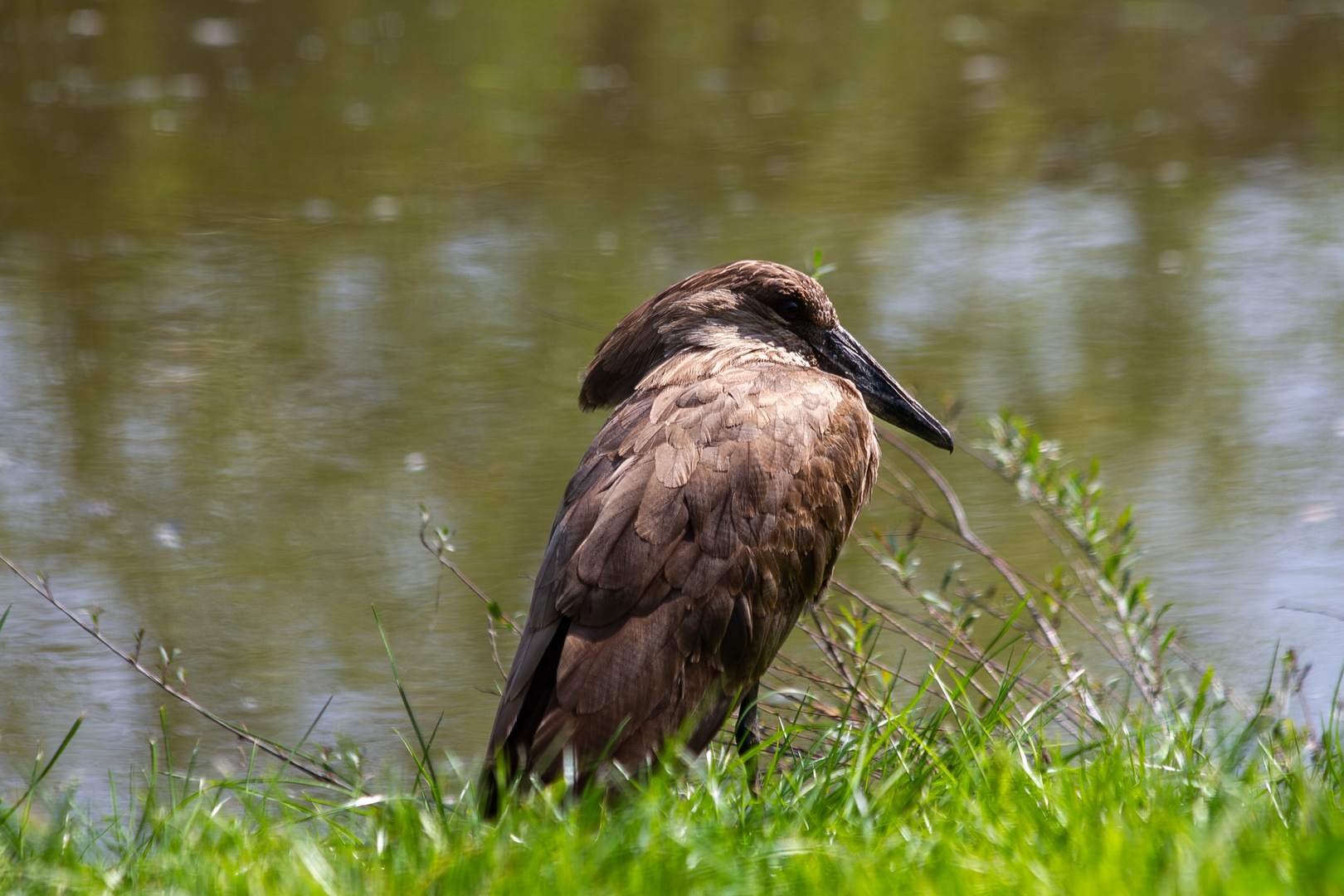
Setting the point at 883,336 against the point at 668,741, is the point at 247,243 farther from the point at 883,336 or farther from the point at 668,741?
the point at 668,741

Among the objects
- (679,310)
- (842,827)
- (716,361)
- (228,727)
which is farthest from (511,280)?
(842,827)

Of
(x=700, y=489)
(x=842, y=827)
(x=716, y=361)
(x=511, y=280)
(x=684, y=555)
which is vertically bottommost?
(x=511, y=280)

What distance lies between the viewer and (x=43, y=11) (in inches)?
541

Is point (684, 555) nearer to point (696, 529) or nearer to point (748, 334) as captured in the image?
point (696, 529)

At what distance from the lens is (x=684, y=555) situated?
3035 millimetres

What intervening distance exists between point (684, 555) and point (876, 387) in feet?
3.36

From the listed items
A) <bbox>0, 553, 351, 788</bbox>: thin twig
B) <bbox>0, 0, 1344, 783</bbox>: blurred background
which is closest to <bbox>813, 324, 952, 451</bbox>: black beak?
<bbox>0, 0, 1344, 783</bbox>: blurred background

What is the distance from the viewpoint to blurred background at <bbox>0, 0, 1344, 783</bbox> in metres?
5.05

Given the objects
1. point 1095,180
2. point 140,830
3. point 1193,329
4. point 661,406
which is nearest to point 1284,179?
point 1095,180

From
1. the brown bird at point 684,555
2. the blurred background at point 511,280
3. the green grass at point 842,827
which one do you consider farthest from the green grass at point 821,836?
the blurred background at point 511,280

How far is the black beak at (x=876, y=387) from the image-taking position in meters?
3.83

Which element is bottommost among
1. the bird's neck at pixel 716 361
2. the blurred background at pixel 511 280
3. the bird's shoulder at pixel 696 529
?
the blurred background at pixel 511 280

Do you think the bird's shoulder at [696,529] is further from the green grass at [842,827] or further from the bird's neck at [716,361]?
the green grass at [842,827]

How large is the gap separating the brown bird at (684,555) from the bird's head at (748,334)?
50 mm
